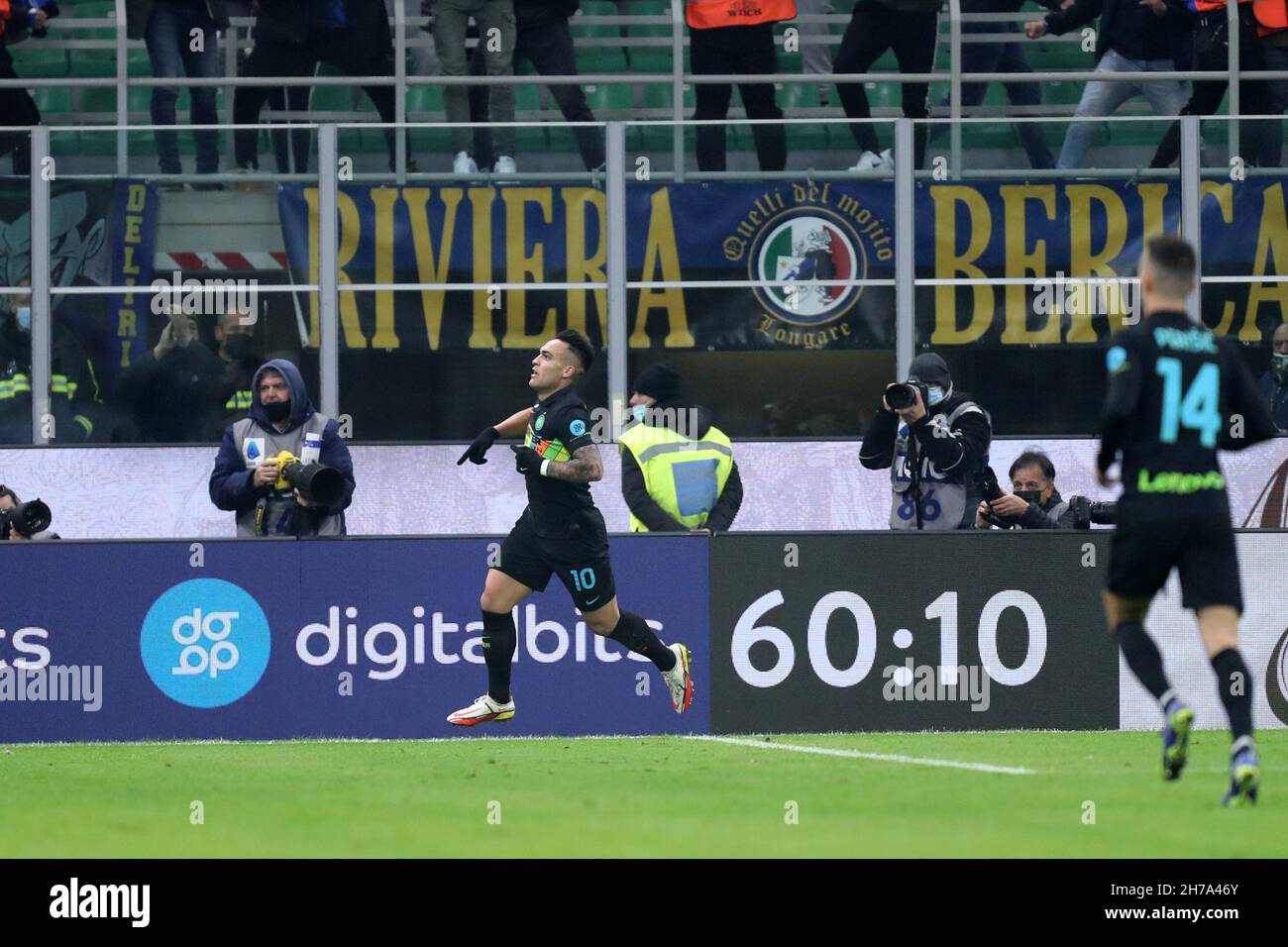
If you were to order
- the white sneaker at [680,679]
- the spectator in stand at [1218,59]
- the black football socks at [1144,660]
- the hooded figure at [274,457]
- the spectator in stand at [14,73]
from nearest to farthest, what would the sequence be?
1. the black football socks at [1144,660]
2. the white sneaker at [680,679]
3. the hooded figure at [274,457]
4. the spectator in stand at [14,73]
5. the spectator in stand at [1218,59]

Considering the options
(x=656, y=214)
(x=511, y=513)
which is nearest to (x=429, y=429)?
(x=511, y=513)

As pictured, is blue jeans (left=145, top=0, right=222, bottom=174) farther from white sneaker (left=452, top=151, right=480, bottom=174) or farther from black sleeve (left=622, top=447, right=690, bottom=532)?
black sleeve (left=622, top=447, right=690, bottom=532)

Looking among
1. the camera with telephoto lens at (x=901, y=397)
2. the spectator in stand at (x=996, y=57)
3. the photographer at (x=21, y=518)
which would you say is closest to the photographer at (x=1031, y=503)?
the camera with telephoto lens at (x=901, y=397)

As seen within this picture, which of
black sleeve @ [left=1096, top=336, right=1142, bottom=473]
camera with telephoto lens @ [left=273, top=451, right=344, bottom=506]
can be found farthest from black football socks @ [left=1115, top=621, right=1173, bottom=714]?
camera with telephoto lens @ [left=273, top=451, right=344, bottom=506]

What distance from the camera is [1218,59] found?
1745cm

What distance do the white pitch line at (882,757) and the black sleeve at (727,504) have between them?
162 cm

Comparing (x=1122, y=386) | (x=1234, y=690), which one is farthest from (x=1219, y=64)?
(x=1234, y=690)

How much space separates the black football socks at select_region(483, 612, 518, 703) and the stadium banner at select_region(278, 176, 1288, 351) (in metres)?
5.64

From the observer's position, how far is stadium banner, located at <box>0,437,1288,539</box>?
16.6 metres

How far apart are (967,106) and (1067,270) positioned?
184cm

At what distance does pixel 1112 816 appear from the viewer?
303 inches

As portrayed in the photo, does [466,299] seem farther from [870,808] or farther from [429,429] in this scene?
[870,808]

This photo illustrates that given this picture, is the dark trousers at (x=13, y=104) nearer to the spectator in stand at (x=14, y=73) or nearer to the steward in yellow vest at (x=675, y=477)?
the spectator in stand at (x=14, y=73)

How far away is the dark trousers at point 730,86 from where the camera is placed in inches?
669
